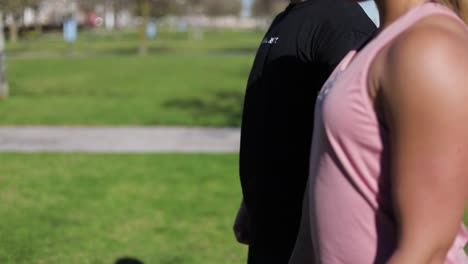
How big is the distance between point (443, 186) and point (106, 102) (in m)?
13.6

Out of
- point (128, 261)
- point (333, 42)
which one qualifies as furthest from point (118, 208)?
point (333, 42)

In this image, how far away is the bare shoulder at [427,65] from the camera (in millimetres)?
1181

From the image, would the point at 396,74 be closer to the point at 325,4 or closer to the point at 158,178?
the point at 325,4

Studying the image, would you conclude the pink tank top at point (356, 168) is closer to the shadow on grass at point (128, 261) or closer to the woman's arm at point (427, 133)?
the woman's arm at point (427, 133)

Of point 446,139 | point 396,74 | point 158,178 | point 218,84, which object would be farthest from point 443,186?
point 218,84

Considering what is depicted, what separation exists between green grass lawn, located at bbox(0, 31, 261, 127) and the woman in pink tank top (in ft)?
32.0

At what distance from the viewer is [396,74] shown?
1225 mm

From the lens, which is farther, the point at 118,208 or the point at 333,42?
the point at 118,208

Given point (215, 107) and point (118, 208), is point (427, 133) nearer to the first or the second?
point (118, 208)

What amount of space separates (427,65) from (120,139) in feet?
29.2

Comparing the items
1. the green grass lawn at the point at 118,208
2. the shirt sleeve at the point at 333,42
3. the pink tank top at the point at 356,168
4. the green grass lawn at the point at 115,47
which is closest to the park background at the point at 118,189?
the green grass lawn at the point at 118,208

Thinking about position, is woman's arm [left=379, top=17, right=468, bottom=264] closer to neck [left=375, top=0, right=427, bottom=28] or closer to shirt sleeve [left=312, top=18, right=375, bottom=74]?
neck [left=375, top=0, right=427, bottom=28]

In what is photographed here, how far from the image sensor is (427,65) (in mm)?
1187

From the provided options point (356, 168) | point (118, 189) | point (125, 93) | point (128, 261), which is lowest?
point (125, 93)
